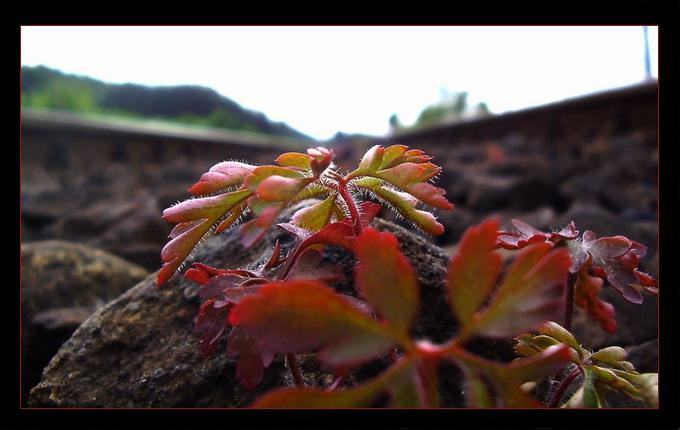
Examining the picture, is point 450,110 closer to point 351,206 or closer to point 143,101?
point 143,101

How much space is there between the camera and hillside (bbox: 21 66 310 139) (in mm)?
9812

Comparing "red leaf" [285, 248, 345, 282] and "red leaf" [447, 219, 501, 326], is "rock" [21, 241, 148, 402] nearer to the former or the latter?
"red leaf" [285, 248, 345, 282]

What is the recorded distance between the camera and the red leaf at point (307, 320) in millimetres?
569

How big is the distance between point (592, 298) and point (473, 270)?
1.86 ft

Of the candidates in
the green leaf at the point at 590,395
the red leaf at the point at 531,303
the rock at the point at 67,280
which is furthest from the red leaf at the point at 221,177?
the rock at the point at 67,280

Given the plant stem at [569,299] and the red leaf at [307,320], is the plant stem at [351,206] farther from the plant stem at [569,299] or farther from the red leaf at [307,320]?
the plant stem at [569,299]

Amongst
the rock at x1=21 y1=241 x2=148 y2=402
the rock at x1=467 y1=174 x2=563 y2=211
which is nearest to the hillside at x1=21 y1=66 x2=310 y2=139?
the rock at x1=467 y1=174 x2=563 y2=211

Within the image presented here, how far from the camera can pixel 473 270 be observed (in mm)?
576

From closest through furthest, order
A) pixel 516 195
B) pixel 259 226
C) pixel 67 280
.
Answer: pixel 259 226
pixel 67 280
pixel 516 195

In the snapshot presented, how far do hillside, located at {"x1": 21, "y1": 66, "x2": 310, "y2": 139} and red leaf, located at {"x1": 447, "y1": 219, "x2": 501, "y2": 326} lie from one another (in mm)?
9475

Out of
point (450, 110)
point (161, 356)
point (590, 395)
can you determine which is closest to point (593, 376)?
point (590, 395)
